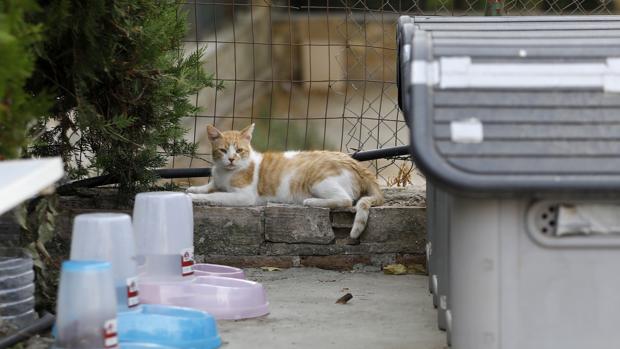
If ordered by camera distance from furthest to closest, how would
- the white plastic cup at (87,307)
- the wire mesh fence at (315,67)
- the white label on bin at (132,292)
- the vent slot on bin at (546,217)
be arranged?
the wire mesh fence at (315,67)
the white label on bin at (132,292)
the white plastic cup at (87,307)
the vent slot on bin at (546,217)

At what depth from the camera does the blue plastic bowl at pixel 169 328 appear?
323cm

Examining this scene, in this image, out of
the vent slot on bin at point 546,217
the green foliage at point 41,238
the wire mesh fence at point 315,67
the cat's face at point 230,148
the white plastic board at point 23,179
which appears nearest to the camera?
the white plastic board at point 23,179

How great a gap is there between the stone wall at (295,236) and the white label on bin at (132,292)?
1.51m

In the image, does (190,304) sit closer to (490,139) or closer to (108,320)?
(108,320)

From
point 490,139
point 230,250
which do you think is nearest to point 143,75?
point 230,250

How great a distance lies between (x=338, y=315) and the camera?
400cm

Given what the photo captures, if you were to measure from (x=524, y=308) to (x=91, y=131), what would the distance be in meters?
2.34

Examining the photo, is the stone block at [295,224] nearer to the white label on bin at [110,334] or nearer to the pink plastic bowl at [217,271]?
the pink plastic bowl at [217,271]

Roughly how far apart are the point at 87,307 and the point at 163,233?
86 centimetres

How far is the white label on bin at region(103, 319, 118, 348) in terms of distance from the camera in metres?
2.91

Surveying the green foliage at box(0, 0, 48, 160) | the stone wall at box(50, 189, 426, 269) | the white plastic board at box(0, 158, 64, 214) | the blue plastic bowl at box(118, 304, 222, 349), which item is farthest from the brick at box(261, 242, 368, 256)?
the white plastic board at box(0, 158, 64, 214)

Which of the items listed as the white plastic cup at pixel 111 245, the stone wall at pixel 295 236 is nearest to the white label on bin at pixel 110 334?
the white plastic cup at pixel 111 245

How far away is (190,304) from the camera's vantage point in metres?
3.73

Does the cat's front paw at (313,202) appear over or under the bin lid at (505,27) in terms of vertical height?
under
